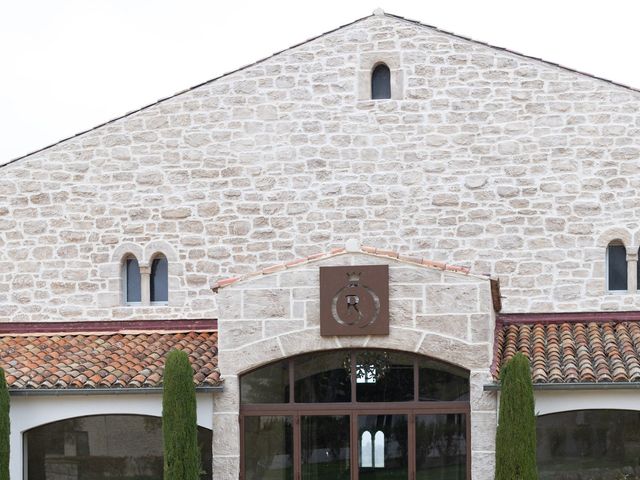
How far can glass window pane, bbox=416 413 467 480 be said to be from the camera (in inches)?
727

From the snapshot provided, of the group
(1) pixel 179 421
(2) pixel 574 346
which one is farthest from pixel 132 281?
(2) pixel 574 346

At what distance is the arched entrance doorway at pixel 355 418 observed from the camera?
60.7 feet

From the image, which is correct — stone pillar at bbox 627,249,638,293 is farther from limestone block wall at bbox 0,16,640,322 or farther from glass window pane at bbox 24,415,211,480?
glass window pane at bbox 24,415,211,480

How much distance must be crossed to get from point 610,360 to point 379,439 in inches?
147

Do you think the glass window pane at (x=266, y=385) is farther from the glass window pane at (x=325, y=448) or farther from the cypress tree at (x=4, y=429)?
the cypress tree at (x=4, y=429)

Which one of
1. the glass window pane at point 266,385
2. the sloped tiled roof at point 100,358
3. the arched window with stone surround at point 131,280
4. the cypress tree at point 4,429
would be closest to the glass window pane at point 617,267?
the glass window pane at point 266,385

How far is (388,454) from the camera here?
61.0 feet

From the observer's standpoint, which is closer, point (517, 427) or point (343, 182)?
point (517, 427)

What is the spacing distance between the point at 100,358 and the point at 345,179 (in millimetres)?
5253

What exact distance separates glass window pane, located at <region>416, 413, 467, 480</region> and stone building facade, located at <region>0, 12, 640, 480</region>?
219 centimetres

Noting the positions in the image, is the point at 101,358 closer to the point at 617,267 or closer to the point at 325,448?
the point at 325,448

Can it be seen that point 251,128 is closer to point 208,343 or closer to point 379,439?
point 208,343

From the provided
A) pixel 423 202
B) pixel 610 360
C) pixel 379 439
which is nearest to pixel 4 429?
pixel 379 439

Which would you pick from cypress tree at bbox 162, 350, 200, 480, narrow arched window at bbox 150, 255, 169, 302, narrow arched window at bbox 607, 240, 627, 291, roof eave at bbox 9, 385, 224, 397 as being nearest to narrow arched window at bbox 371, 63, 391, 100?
narrow arched window at bbox 607, 240, 627, 291
